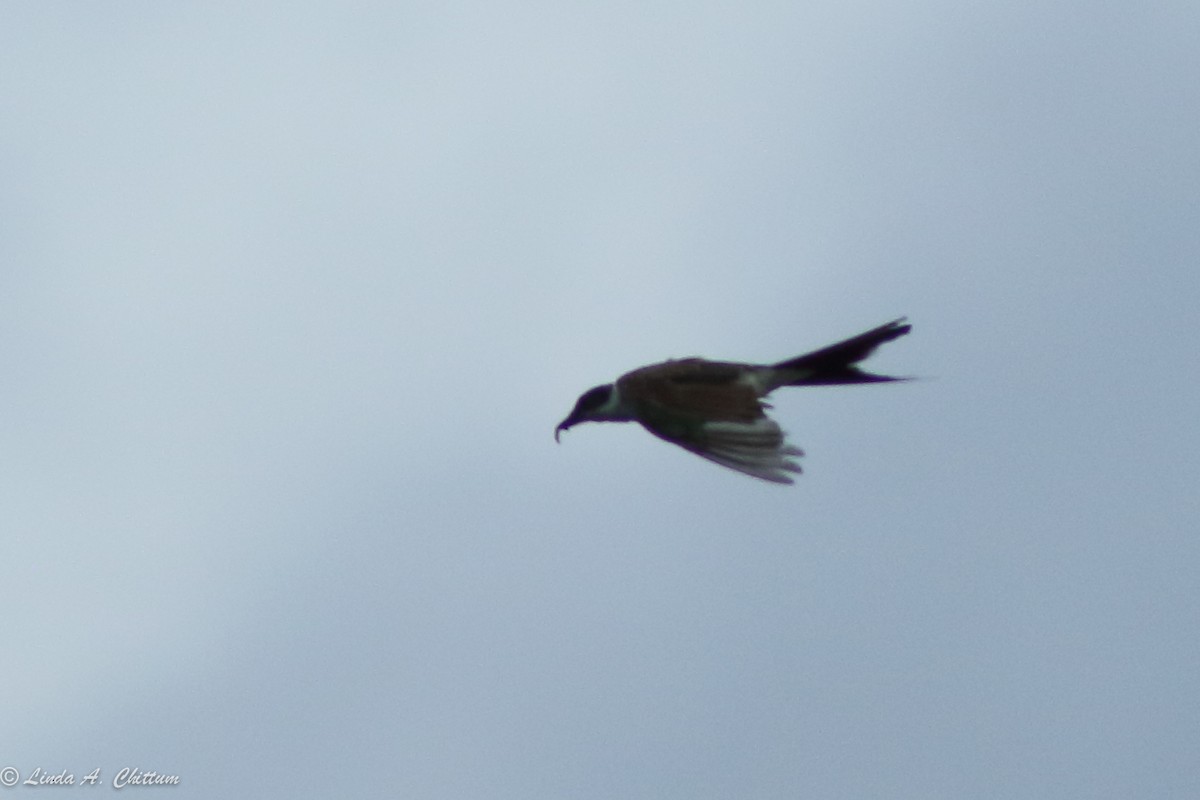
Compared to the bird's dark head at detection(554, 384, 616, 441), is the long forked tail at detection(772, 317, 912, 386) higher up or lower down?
higher up

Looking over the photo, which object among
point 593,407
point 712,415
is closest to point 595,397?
point 593,407

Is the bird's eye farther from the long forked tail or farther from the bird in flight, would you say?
the long forked tail

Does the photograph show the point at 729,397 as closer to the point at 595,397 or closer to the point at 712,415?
the point at 712,415

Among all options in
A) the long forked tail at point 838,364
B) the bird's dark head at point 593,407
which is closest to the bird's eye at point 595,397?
the bird's dark head at point 593,407

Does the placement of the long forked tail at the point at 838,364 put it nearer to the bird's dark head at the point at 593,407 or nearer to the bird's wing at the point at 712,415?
the bird's wing at the point at 712,415

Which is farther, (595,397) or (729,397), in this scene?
(595,397)

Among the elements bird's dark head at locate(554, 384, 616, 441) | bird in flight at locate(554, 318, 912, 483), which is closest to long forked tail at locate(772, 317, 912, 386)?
bird in flight at locate(554, 318, 912, 483)
